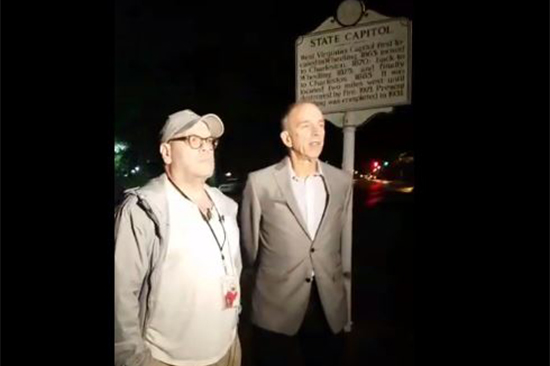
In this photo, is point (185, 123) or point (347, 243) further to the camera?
point (185, 123)

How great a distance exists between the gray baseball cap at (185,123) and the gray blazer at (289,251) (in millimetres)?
423

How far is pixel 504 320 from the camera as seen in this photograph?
370 cm

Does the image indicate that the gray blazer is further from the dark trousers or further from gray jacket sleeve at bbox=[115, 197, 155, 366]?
gray jacket sleeve at bbox=[115, 197, 155, 366]

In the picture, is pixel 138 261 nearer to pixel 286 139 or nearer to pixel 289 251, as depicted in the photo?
pixel 289 251

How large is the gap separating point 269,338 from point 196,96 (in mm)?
1722

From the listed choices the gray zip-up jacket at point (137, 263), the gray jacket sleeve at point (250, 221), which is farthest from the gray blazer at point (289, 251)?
the gray zip-up jacket at point (137, 263)

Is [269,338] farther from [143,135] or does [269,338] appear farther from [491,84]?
[491,84]

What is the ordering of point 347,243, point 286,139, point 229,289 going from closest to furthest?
point 347,243
point 286,139
point 229,289

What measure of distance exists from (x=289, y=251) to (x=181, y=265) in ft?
2.41

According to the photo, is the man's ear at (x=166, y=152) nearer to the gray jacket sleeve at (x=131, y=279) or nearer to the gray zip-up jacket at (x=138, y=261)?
the gray zip-up jacket at (x=138, y=261)

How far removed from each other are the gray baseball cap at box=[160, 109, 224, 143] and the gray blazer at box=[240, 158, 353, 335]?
16.7 inches

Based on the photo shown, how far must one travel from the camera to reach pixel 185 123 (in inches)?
167

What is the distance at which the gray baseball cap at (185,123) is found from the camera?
13.8 ft

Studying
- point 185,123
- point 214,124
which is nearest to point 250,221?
point 214,124
